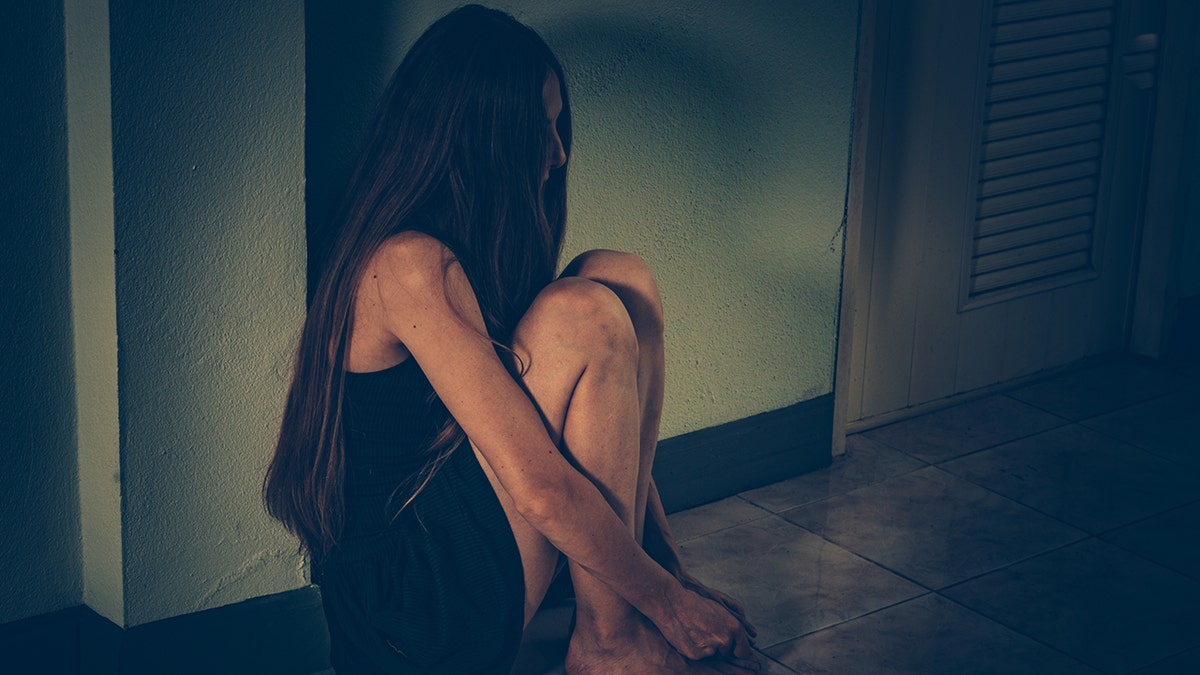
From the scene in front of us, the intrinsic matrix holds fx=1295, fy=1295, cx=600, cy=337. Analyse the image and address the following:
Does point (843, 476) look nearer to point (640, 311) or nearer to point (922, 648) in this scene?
point (922, 648)

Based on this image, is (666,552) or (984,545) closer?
(666,552)

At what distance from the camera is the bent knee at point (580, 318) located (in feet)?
6.39

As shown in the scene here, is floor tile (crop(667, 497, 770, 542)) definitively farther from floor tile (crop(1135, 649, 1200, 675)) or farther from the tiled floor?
floor tile (crop(1135, 649, 1200, 675))

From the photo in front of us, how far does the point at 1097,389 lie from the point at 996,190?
68 cm

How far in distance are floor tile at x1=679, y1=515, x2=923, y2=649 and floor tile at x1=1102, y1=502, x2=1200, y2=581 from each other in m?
0.53

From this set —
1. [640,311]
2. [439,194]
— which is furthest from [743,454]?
[439,194]

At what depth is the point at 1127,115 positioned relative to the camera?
3502 mm

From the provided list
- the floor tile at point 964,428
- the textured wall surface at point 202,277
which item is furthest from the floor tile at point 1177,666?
the textured wall surface at point 202,277

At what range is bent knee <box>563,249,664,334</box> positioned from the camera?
7.22 feet

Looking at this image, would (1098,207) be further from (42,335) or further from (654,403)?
(42,335)

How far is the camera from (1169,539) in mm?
2697

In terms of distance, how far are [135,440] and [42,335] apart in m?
0.21

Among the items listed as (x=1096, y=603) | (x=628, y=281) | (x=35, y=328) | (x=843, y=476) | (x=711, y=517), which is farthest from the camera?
(x=843, y=476)

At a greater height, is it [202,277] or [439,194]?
[439,194]
